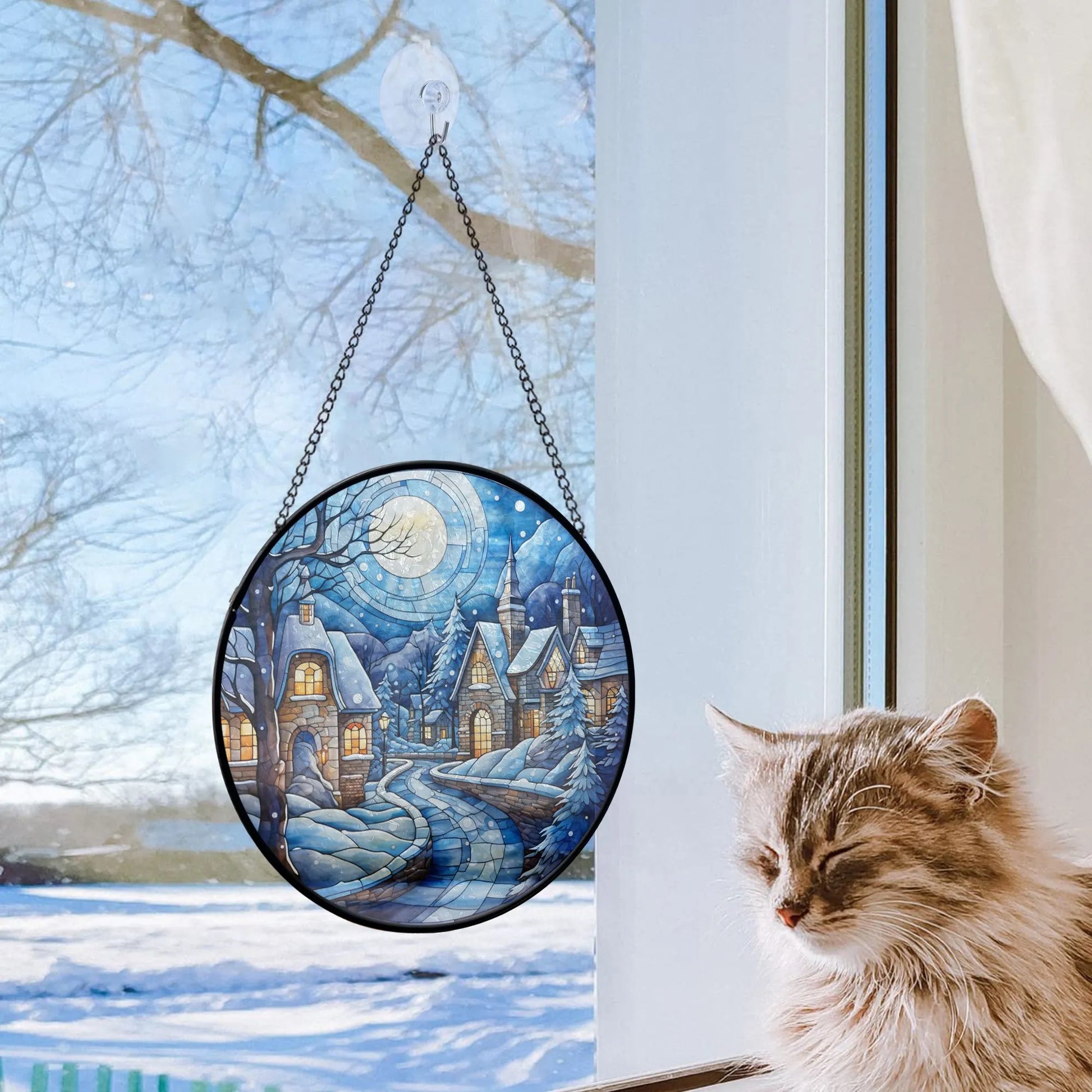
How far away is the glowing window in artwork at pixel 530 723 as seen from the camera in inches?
37.4

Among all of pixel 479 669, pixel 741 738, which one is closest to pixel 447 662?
pixel 479 669

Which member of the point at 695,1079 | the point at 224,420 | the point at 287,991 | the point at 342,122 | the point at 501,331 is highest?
the point at 342,122

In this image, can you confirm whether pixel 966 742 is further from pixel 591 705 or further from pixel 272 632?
pixel 272 632

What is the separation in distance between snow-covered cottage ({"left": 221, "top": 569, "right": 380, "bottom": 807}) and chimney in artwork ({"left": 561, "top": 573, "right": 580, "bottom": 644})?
0.63ft

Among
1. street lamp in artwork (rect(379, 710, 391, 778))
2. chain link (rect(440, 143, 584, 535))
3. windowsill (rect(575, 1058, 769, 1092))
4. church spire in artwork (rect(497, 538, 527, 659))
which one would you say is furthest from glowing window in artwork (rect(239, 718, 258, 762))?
windowsill (rect(575, 1058, 769, 1092))

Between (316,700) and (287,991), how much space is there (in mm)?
321

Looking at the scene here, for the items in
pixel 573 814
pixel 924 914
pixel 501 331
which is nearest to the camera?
pixel 924 914

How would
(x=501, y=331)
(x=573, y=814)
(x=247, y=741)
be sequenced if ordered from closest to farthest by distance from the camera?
(x=247, y=741) < (x=573, y=814) < (x=501, y=331)

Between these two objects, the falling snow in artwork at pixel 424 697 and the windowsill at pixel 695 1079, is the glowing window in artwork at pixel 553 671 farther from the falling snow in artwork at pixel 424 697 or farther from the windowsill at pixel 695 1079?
the windowsill at pixel 695 1079

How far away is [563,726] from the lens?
965mm

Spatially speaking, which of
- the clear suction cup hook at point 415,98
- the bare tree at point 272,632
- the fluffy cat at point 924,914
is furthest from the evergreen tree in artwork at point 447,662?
the clear suction cup hook at point 415,98

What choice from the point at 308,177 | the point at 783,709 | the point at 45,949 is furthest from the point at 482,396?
the point at 45,949

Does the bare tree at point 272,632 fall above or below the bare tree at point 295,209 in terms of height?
below

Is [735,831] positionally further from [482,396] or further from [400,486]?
[482,396]
